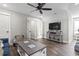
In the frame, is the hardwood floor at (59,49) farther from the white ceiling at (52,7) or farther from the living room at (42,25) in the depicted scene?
the white ceiling at (52,7)

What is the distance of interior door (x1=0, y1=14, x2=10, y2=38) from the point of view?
146 cm

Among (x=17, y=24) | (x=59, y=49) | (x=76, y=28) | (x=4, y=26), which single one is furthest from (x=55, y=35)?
(x=4, y=26)

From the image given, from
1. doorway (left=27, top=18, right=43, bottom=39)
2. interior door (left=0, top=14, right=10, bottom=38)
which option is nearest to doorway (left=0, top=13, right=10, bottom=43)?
interior door (left=0, top=14, right=10, bottom=38)

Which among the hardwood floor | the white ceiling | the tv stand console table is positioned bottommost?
the hardwood floor

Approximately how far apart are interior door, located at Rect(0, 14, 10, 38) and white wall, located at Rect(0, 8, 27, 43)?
75 mm

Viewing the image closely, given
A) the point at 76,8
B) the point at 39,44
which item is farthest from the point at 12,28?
the point at 76,8

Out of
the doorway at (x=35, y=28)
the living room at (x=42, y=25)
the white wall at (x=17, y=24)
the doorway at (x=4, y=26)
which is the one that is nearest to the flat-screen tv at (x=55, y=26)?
the living room at (x=42, y=25)

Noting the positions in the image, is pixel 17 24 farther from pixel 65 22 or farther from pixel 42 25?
pixel 65 22

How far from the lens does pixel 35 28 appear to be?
1687mm

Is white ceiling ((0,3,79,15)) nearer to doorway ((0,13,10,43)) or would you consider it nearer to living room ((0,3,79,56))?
living room ((0,3,79,56))

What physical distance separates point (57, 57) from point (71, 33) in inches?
21.6

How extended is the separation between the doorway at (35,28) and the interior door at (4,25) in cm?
42

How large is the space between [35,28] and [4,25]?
637 mm

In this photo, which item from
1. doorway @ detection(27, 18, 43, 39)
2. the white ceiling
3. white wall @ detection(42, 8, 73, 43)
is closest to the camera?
the white ceiling
